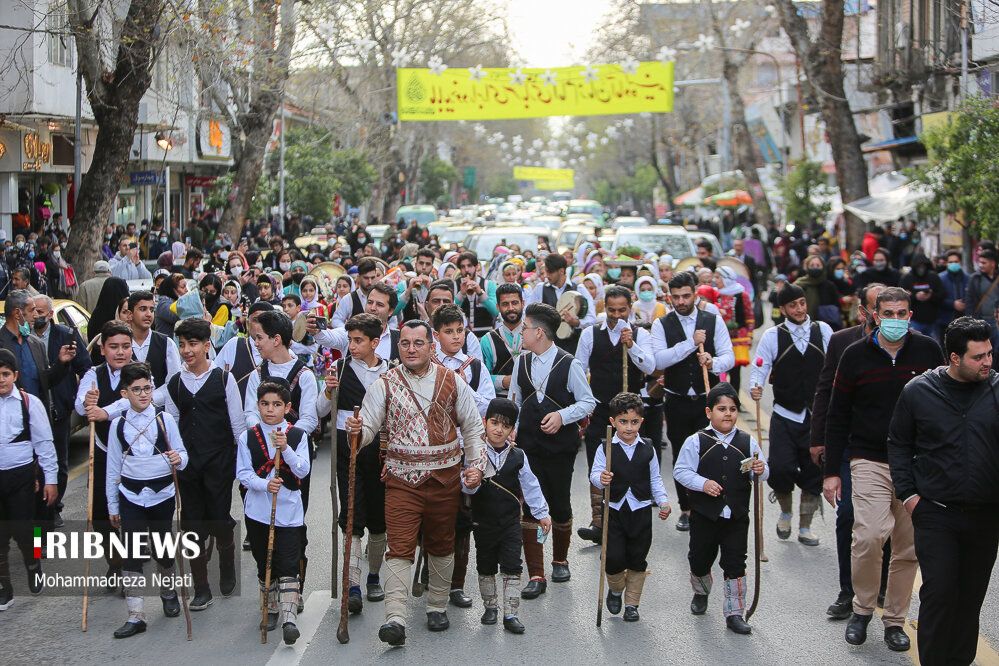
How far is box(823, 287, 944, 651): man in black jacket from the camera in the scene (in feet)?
21.5

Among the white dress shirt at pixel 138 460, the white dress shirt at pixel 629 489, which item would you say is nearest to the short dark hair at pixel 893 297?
the white dress shirt at pixel 629 489

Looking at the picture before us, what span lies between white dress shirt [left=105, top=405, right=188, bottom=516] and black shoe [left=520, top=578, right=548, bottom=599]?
2225 mm

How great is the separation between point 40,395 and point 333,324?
2.71 metres

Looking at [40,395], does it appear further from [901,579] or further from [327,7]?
[327,7]

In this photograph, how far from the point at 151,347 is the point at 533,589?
3.02m

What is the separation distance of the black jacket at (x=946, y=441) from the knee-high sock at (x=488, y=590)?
2.36 m

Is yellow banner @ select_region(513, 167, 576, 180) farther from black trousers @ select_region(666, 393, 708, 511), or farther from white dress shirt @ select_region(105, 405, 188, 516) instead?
white dress shirt @ select_region(105, 405, 188, 516)

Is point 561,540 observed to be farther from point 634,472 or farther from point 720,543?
point 720,543

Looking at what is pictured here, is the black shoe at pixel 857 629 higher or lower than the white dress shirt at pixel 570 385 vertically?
lower

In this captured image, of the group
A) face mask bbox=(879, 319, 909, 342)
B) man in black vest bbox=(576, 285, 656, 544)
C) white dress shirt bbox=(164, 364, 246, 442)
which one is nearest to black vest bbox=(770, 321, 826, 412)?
man in black vest bbox=(576, 285, 656, 544)

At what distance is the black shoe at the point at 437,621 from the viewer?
6742mm

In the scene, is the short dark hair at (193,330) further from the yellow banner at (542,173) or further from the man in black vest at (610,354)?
the yellow banner at (542,173)

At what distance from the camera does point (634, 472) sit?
7.15 m

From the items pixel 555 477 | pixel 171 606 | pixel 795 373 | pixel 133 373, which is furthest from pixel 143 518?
pixel 795 373
